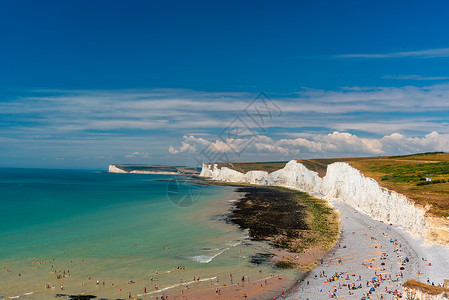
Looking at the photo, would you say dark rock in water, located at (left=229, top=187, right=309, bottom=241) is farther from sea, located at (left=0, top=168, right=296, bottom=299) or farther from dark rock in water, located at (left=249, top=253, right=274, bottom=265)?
dark rock in water, located at (left=249, top=253, right=274, bottom=265)

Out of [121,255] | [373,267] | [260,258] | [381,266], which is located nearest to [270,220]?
[260,258]

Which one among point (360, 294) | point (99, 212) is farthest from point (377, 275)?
point (99, 212)

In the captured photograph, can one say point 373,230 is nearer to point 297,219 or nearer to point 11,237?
point 297,219

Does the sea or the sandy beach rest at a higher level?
the sandy beach

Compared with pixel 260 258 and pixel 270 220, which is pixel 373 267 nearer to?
pixel 260 258

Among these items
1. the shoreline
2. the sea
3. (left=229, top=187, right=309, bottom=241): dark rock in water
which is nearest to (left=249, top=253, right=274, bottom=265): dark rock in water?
the sea

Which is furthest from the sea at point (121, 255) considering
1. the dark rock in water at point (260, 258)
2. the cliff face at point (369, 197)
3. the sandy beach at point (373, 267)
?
the cliff face at point (369, 197)

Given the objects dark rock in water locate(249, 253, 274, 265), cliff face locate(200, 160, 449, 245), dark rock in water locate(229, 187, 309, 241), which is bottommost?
dark rock in water locate(249, 253, 274, 265)
